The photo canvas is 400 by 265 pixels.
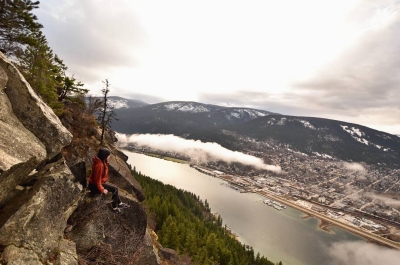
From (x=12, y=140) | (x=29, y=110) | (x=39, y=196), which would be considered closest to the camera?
(x=12, y=140)

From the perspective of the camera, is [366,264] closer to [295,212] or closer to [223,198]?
[295,212]

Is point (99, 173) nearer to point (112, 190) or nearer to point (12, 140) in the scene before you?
point (112, 190)

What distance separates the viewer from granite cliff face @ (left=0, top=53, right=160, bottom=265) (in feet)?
23.1

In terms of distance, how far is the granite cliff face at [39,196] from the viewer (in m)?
7.05

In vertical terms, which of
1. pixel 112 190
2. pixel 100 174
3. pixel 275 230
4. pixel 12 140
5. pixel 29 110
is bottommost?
pixel 275 230

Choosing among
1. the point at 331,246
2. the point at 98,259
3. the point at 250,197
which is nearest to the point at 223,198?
the point at 250,197

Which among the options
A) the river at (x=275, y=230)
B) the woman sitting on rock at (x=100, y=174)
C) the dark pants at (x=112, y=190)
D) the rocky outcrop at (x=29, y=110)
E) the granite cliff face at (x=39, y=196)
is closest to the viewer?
the granite cliff face at (x=39, y=196)

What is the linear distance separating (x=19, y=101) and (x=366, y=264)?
10342cm

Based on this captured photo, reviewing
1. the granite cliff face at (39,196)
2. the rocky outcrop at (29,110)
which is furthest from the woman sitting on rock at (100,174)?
the rocky outcrop at (29,110)

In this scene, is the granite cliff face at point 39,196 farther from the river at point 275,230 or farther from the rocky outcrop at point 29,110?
the river at point 275,230

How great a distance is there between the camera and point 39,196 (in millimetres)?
7711

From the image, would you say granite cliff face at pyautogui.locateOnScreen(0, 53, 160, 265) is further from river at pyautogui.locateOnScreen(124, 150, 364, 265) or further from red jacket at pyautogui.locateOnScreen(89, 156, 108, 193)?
river at pyautogui.locateOnScreen(124, 150, 364, 265)

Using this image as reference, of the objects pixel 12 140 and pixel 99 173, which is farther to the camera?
pixel 99 173

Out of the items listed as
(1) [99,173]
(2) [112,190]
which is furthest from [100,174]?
(2) [112,190]
